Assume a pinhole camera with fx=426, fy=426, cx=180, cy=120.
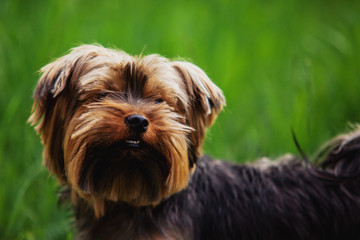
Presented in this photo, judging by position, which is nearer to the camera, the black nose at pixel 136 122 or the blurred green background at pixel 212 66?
the black nose at pixel 136 122

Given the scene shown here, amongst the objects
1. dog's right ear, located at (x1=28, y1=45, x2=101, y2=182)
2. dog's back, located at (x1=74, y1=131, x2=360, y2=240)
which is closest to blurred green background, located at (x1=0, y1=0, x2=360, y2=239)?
dog's back, located at (x1=74, y1=131, x2=360, y2=240)

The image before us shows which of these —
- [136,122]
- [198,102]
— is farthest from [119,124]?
[198,102]

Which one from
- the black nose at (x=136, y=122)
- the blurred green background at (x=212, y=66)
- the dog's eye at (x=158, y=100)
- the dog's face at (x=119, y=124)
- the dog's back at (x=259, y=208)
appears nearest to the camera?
the black nose at (x=136, y=122)

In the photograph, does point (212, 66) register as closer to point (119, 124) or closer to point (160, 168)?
point (160, 168)

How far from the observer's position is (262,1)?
33.4 feet

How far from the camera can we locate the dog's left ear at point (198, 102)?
3404 mm

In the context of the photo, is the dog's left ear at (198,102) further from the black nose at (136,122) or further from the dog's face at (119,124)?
the black nose at (136,122)

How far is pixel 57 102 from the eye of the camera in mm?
3223

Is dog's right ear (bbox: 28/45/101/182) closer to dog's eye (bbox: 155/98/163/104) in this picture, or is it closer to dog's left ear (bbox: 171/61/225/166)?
dog's eye (bbox: 155/98/163/104)

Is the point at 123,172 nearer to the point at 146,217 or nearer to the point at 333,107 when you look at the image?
the point at 146,217

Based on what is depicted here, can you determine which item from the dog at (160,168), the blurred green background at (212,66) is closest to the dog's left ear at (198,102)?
the dog at (160,168)

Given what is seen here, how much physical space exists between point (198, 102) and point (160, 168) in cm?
70

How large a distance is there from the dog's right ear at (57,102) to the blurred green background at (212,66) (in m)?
0.80

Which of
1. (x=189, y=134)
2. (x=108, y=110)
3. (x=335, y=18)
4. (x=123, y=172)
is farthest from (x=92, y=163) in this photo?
(x=335, y=18)
